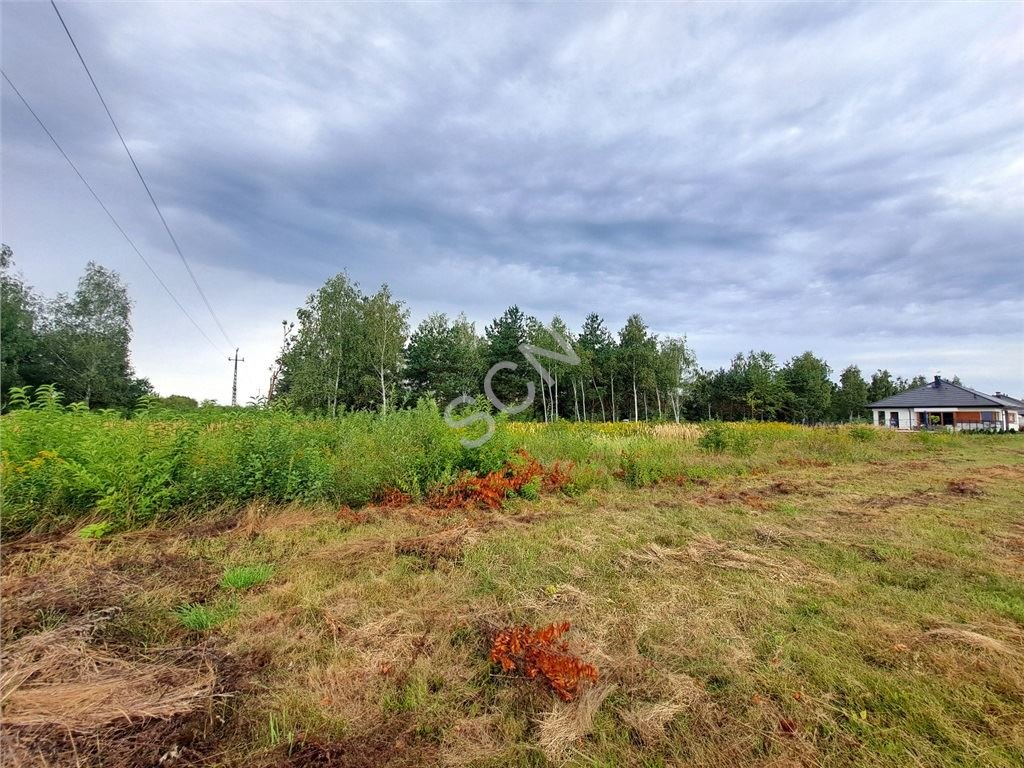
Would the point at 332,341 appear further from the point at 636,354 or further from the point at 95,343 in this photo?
the point at 636,354

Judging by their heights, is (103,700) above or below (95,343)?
below

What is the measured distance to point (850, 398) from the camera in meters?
51.9

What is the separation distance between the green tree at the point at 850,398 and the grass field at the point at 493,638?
57.4 m

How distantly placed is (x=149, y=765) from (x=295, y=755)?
1.75 ft

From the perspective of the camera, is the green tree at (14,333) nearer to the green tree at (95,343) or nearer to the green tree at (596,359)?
the green tree at (95,343)

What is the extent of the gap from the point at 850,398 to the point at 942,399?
11939 mm

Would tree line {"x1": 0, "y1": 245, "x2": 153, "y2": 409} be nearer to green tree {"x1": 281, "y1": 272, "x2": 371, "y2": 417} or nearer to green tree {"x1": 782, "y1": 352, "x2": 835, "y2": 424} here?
green tree {"x1": 281, "y1": 272, "x2": 371, "y2": 417}

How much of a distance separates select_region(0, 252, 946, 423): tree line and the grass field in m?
3.71

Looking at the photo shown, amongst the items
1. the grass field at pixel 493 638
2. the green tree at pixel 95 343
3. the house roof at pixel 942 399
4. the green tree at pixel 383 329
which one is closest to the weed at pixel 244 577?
the grass field at pixel 493 638

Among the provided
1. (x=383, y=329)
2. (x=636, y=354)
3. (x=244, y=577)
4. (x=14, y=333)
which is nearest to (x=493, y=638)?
(x=244, y=577)

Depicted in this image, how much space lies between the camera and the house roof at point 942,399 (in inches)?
1522

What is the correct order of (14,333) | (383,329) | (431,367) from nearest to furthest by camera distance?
(14,333) → (383,329) → (431,367)

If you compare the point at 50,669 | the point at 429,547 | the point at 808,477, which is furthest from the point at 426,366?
the point at 50,669

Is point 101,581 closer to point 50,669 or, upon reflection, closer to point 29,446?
point 50,669
